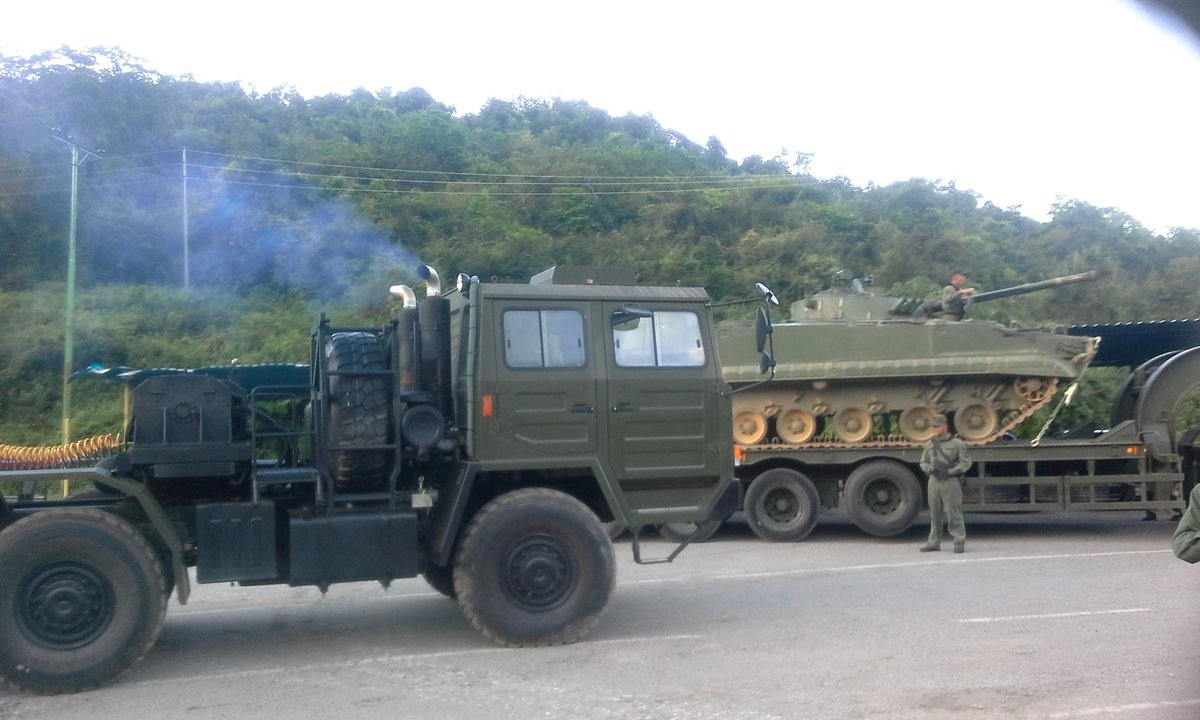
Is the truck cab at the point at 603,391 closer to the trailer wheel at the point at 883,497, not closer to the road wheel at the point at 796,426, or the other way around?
the trailer wheel at the point at 883,497

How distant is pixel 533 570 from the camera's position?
809 centimetres

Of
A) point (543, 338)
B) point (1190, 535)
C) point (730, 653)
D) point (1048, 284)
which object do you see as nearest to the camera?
point (1190, 535)

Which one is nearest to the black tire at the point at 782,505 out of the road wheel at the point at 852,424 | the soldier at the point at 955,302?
the road wheel at the point at 852,424

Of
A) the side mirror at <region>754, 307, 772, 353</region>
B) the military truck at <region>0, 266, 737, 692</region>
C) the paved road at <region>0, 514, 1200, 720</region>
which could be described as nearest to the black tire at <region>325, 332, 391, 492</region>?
the military truck at <region>0, 266, 737, 692</region>

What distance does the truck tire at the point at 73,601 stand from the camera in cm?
699

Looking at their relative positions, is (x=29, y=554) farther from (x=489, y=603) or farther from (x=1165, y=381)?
(x=1165, y=381)

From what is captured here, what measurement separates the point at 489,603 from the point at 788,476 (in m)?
7.40

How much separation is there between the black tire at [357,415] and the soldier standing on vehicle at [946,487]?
295 inches

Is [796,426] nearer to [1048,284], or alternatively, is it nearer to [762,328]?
[1048,284]

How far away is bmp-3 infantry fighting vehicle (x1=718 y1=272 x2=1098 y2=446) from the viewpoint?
14.6 meters

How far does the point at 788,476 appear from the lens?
14.7 metres

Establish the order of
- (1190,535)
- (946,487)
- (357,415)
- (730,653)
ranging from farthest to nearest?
(946,487) → (357,415) → (730,653) → (1190,535)

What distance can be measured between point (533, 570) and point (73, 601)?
2.99 meters

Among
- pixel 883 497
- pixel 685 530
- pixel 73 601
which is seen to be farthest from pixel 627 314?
pixel 883 497
